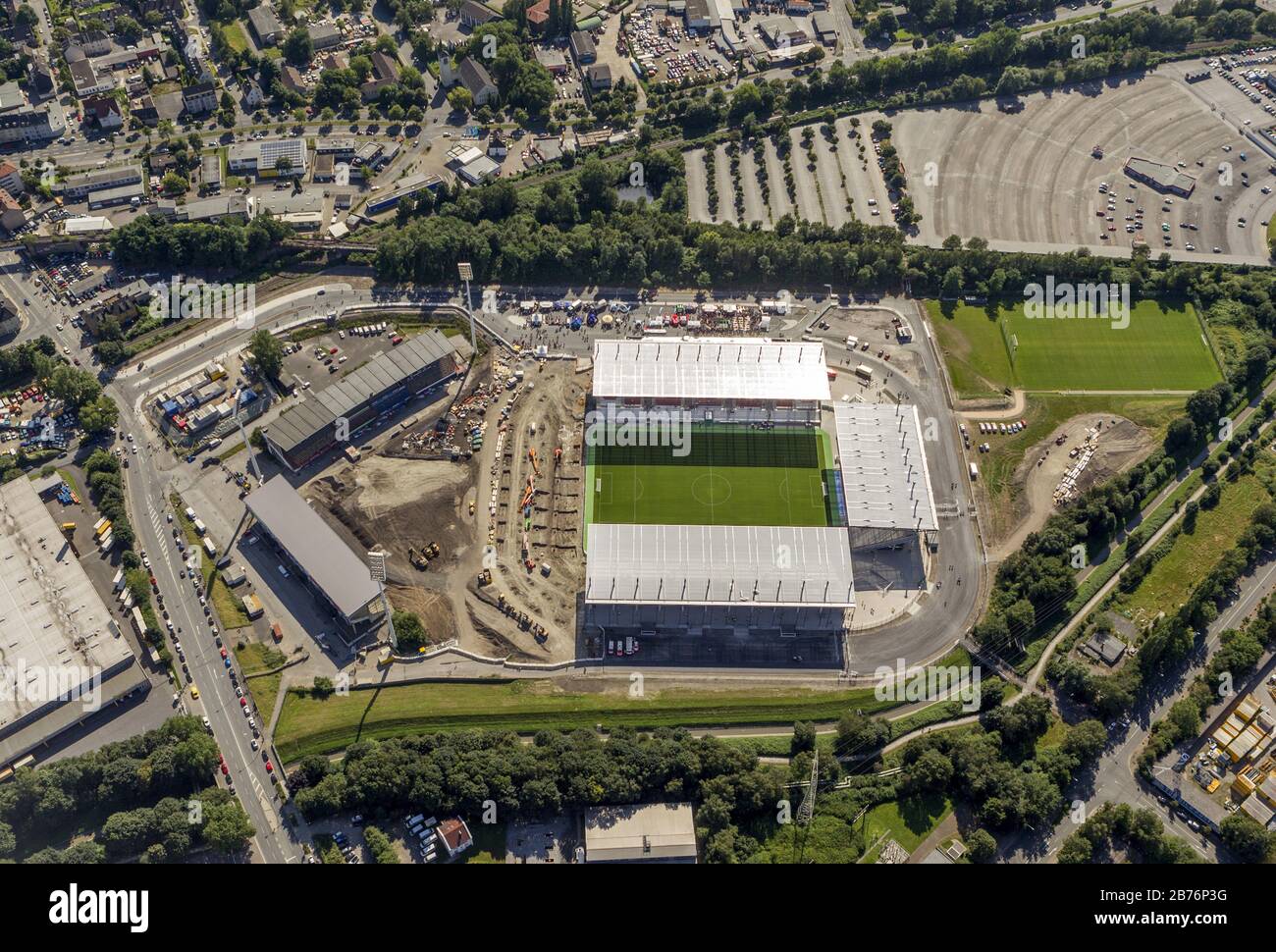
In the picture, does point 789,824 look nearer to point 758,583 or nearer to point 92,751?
point 758,583

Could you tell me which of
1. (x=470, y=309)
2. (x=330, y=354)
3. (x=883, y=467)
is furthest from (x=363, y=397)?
(x=883, y=467)

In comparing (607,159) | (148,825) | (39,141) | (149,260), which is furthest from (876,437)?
(39,141)

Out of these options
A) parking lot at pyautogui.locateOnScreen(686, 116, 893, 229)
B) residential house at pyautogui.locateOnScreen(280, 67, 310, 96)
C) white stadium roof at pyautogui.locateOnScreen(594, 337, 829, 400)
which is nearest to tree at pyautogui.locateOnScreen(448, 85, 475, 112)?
residential house at pyautogui.locateOnScreen(280, 67, 310, 96)

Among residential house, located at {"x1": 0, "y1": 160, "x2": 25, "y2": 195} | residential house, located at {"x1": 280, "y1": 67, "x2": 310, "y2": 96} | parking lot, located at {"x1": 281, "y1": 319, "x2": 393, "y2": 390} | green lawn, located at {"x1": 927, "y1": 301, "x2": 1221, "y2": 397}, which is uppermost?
residential house, located at {"x1": 280, "y1": 67, "x2": 310, "y2": 96}

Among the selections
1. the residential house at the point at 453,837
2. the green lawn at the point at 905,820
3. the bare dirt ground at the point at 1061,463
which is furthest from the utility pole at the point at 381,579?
the bare dirt ground at the point at 1061,463

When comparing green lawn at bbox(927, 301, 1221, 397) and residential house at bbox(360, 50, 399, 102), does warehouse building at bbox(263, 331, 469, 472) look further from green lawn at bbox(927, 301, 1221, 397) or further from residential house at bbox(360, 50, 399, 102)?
green lawn at bbox(927, 301, 1221, 397)

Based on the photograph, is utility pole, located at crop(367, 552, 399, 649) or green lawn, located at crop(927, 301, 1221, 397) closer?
utility pole, located at crop(367, 552, 399, 649)

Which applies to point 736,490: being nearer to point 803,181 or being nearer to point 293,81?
point 803,181
